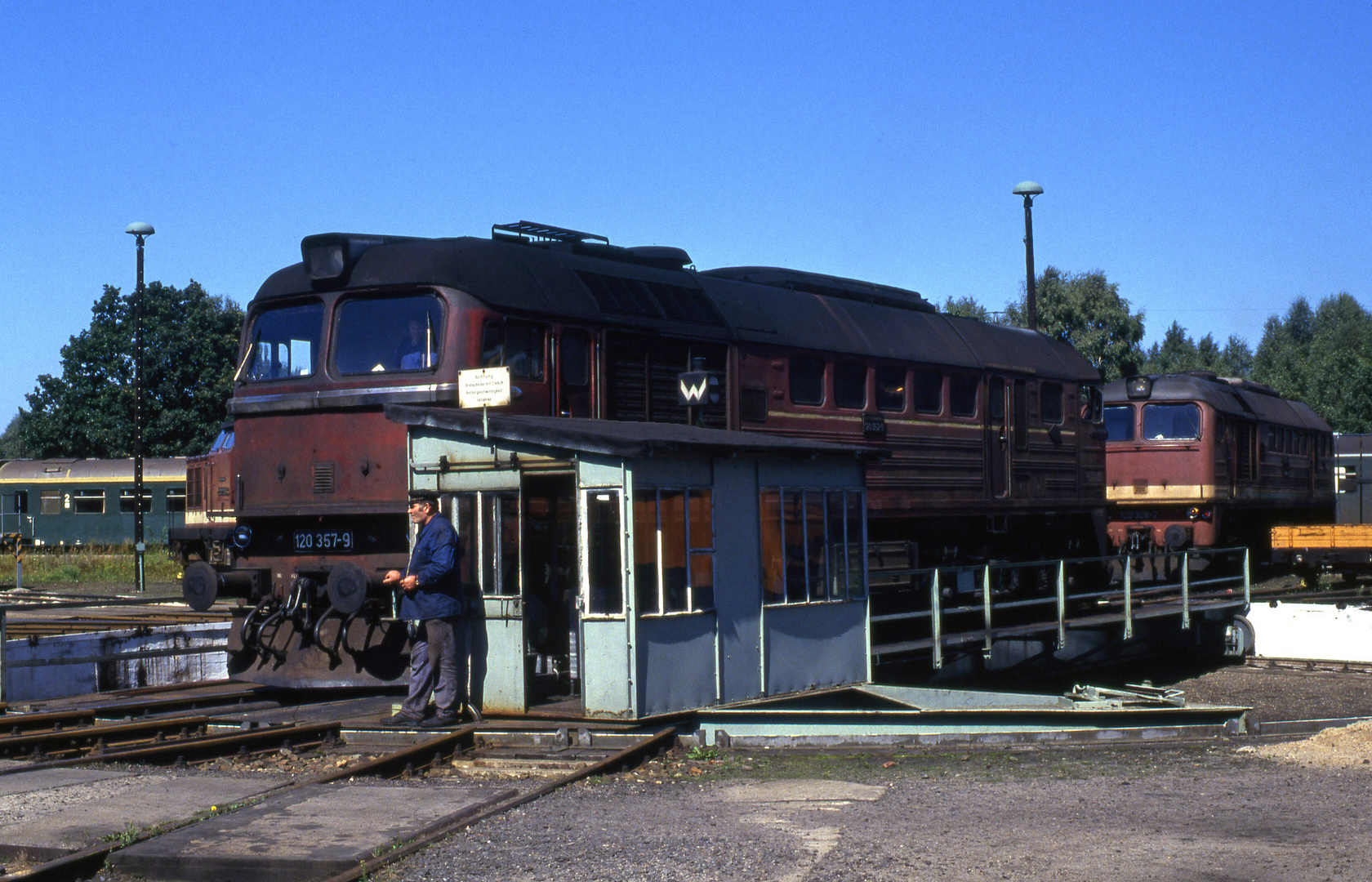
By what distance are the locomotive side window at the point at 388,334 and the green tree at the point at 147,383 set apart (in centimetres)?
4557

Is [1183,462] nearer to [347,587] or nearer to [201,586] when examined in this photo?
[347,587]

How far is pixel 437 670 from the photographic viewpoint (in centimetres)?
1102

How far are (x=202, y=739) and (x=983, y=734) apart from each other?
574cm

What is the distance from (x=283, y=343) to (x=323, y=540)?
6.27ft

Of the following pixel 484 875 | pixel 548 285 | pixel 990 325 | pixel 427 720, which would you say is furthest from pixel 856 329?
pixel 484 875

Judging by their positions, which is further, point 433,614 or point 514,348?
point 514,348

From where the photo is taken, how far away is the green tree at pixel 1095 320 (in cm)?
5869

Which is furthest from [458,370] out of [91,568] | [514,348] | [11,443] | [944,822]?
[11,443]

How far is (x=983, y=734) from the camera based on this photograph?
10.9 meters

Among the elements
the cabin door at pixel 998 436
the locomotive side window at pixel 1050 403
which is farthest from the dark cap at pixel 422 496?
the locomotive side window at pixel 1050 403

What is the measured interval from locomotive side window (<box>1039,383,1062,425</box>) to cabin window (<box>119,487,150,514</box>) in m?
30.9

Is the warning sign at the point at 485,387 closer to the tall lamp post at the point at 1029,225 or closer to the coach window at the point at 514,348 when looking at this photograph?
the coach window at the point at 514,348

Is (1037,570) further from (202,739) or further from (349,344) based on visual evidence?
(202,739)

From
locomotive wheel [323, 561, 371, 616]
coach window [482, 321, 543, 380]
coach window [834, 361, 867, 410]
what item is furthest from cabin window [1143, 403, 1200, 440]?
locomotive wheel [323, 561, 371, 616]
